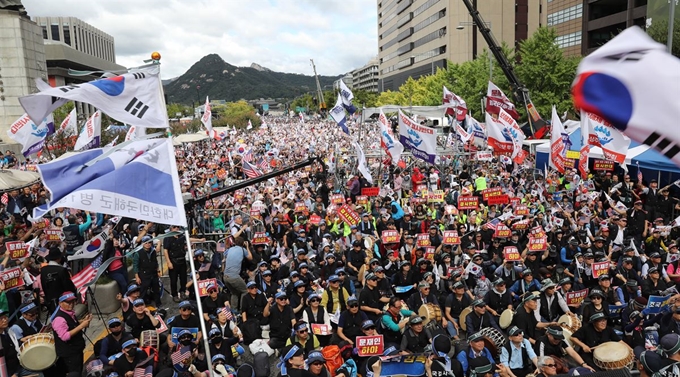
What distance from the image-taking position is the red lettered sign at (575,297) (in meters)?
9.04

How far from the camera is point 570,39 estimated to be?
5616 centimetres

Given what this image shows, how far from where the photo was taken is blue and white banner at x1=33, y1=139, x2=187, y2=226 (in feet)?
18.0

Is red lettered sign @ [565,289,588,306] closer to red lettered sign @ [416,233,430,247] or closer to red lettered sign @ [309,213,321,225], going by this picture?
red lettered sign @ [416,233,430,247]

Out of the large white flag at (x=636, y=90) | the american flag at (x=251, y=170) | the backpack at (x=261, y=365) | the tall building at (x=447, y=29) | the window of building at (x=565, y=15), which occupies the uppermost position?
the tall building at (x=447, y=29)

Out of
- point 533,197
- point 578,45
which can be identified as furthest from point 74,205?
point 578,45

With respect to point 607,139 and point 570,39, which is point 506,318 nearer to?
point 607,139

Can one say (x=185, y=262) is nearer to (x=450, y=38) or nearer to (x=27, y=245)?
(x=27, y=245)

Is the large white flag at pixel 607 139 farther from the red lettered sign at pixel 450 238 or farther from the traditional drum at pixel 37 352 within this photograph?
the traditional drum at pixel 37 352

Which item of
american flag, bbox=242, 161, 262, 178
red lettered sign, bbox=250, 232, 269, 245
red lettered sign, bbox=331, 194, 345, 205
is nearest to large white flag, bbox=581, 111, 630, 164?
red lettered sign, bbox=331, 194, 345, 205

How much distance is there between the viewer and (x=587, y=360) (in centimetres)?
756

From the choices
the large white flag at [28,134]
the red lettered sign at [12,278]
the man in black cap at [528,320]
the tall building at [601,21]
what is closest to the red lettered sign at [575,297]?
the man in black cap at [528,320]

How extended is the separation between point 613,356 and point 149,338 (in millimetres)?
6690

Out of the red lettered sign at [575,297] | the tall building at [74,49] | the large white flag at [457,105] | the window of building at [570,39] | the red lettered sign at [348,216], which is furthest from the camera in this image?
the tall building at [74,49]

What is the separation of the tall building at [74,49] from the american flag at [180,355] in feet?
198
